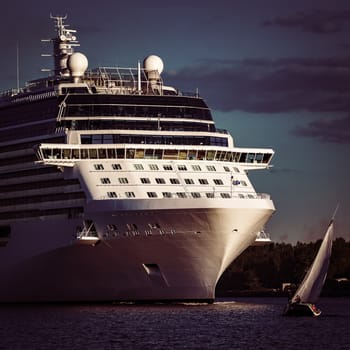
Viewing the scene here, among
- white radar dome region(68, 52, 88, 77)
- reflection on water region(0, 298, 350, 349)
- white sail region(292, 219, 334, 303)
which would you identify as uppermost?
white radar dome region(68, 52, 88, 77)

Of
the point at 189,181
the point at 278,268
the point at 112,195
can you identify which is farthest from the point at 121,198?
the point at 278,268

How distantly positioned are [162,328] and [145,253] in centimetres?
1302

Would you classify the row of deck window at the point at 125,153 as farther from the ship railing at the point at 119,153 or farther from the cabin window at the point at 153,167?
the cabin window at the point at 153,167

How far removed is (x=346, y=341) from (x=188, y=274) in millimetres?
19433

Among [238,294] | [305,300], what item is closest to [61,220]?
[305,300]

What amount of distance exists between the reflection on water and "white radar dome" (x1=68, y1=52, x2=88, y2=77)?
1657 centimetres

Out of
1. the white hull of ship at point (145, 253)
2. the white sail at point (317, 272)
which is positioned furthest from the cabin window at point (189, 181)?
the white sail at point (317, 272)

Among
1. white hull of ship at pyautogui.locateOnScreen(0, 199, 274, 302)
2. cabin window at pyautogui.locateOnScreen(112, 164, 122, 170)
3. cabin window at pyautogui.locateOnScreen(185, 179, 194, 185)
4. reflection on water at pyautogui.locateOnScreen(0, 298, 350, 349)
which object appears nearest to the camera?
reflection on water at pyautogui.locateOnScreen(0, 298, 350, 349)

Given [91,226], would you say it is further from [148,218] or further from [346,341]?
[346,341]

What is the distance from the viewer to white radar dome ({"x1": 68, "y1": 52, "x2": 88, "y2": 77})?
4525 inches

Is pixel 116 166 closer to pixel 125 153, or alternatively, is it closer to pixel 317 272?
pixel 125 153

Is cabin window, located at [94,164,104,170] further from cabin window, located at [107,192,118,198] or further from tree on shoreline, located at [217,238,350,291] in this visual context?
tree on shoreline, located at [217,238,350,291]

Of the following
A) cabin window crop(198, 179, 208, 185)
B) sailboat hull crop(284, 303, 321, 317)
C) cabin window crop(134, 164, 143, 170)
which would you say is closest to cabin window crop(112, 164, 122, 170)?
cabin window crop(134, 164, 143, 170)

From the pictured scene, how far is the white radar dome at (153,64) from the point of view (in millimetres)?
116375
